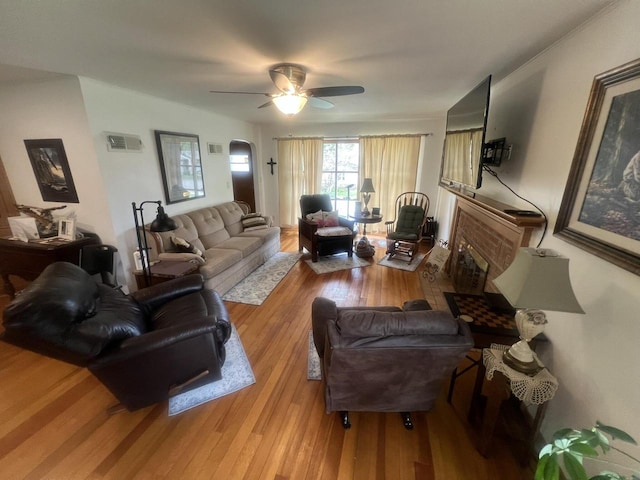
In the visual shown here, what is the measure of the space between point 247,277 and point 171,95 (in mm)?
2514

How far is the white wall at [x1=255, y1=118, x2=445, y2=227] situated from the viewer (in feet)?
16.0

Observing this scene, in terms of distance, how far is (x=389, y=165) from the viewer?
17.0ft

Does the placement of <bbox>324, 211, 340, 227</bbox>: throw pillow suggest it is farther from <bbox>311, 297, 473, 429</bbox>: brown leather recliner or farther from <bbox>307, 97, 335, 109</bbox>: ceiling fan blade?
<bbox>311, 297, 473, 429</bbox>: brown leather recliner

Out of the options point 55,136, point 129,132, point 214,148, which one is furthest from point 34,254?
point 214,148

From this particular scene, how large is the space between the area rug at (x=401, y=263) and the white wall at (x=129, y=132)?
3260 millimetres

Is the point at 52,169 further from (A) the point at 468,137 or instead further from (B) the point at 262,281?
(A) the point at 468,137

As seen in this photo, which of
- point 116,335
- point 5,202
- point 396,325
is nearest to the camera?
point 396,325

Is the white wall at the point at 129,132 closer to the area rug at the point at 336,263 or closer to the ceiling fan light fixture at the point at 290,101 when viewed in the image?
the ceiling fan light fixture at the point at 290,101

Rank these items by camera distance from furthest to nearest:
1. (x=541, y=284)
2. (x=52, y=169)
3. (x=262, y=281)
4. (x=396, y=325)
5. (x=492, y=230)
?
1. (x=262, y=281)
2. (x=52, y=169)
3. (x=492, y=230)
4. (x=396, y=325)
5. (x=541, y=284)

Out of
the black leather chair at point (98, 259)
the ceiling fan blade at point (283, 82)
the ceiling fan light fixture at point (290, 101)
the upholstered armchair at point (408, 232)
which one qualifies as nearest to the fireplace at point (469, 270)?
the upholstered armchair at point (408, 232)

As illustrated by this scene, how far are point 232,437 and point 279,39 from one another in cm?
254

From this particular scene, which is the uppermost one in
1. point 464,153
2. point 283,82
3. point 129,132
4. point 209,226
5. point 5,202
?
point 283,82

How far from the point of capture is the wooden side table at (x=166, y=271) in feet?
8.74

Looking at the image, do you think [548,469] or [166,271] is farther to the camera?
[166,271]
